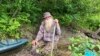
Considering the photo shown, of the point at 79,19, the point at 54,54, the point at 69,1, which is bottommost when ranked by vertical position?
the point at 54,54

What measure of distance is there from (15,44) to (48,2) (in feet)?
6.74

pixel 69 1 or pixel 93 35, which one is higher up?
pixel 69 1

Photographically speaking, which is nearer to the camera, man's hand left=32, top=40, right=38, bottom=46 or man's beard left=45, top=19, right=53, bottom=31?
man's hand left=32, top=40, right=38, bottom=46

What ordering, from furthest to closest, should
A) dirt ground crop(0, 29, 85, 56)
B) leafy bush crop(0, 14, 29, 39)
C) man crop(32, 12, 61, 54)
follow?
leafy bush crop(0, 14, 29, 39) → man crop(32, 12, 61, 54) → dirt ground crop(0, 29, 85, 56)

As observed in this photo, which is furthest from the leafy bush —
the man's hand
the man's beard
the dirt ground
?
the man's beard

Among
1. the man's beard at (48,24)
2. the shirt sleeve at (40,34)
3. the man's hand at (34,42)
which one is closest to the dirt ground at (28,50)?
the man's hand at (34,42)

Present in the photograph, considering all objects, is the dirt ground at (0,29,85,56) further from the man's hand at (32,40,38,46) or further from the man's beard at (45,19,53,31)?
the man's beard at (45,19,53,31)

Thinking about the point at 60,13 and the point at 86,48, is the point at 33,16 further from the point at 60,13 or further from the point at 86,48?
the point at 86,48

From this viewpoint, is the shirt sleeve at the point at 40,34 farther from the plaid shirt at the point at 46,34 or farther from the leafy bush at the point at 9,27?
the leafy bush at the point at 9,27

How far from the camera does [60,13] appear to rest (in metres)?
10.3

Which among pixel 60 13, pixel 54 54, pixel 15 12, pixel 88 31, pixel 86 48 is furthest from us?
pixel 88 31

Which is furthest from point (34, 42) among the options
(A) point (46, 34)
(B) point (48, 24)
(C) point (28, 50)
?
(B) point (48, 24)

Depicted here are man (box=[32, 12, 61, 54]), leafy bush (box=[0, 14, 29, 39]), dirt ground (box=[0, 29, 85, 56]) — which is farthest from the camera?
leafy bush (box=[0, 14, 29, 39])

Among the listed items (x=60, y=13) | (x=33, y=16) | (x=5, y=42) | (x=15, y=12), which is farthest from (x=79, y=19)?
(x=5, y=42)
